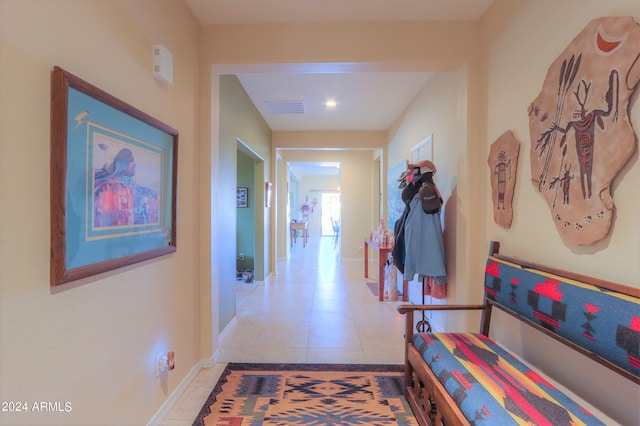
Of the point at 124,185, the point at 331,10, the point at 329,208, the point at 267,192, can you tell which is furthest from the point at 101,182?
the point at 329,208

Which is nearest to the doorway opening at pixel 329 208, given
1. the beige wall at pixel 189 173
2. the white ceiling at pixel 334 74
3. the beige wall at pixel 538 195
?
the white ceiling at pixel 334 74

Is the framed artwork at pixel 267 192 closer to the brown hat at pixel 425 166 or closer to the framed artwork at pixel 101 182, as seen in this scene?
the brown hat at pixel 425 166

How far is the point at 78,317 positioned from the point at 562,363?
7.06ft

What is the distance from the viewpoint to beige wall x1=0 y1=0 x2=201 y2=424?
2.85ft

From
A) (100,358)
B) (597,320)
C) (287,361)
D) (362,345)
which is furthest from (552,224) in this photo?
(100,358)

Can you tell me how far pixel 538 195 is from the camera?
1.54 metres

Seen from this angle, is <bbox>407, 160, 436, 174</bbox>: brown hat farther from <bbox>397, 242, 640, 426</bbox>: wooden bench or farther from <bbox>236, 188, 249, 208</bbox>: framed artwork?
<bbox>236, 188, 249, 208</bbox>: framed artwork

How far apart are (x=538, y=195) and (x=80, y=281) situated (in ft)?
7.19

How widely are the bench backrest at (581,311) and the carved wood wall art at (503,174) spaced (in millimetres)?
336

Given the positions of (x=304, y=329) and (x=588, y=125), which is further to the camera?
(x=304, y=329)

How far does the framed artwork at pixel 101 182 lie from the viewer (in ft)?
3.27

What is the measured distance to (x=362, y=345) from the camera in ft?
8.48

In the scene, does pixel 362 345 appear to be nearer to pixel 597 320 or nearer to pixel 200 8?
pixel 597 320

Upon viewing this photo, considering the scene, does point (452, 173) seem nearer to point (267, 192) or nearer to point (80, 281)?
point (80, 281)
